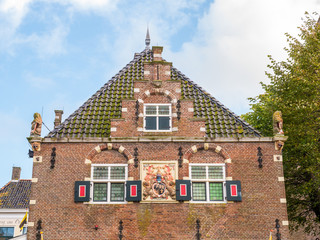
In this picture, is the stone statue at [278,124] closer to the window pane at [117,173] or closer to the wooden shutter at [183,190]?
the wooden shutter at [183,190]

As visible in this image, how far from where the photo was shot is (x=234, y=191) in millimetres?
14148

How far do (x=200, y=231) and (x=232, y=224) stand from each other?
117 centimetres

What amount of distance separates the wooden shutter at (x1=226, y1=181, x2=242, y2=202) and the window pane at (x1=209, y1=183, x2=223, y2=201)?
320mm

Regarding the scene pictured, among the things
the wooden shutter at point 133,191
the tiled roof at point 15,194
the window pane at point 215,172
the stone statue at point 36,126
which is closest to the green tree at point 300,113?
the window pane at point 215,172

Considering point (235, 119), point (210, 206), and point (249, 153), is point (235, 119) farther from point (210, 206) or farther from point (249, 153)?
point (210, 206)

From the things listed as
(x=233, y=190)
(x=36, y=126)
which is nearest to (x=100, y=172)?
(x=36, y=126)

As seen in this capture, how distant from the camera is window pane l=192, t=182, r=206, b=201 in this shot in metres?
14.3

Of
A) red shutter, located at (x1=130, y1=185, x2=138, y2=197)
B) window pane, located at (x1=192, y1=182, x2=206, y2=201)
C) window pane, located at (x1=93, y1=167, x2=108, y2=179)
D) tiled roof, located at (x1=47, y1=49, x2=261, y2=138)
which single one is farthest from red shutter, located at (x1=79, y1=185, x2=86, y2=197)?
window pane, located at (x1=192, y1=182, x2=206, y2=201)

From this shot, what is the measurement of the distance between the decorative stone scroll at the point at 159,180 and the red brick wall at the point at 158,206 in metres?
0.22

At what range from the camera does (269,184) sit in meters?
14.4

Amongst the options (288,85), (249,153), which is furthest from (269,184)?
(288,85)

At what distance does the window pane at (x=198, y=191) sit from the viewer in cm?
1429

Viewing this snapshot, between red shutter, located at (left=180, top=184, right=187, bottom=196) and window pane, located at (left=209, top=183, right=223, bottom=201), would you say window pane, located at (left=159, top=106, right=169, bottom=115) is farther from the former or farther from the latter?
window pane, located at (left=209, top=183, right=223, bottom=201)

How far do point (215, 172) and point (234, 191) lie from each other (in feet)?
3.20
